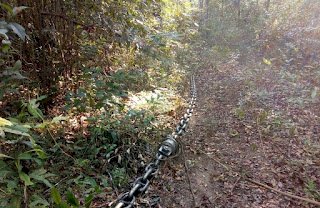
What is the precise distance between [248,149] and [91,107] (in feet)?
7.50

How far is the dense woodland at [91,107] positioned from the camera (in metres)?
2.08

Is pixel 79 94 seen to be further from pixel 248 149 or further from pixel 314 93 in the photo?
pixel 314 93

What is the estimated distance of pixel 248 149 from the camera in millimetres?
4105

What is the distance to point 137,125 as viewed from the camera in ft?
12.0

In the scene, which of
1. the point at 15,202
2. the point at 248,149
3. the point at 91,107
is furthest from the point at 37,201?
the point at 248,149

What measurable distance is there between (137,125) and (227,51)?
8.05 m

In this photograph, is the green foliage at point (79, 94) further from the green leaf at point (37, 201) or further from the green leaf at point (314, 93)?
the green leaf at point (314, 93)

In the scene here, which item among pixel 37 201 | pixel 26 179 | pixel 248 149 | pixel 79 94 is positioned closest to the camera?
pixel 26 179

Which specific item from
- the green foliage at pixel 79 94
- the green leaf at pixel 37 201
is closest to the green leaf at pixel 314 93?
the green foliage at pixel 79 94

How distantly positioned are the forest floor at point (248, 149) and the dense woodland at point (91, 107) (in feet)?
0.13

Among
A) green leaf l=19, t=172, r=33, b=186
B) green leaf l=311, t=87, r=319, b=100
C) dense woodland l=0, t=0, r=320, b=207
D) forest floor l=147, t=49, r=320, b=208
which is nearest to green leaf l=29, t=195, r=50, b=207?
dense woodland l=0, t=0, r=320, b=207

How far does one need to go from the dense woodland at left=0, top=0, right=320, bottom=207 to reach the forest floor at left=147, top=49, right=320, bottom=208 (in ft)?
0.13

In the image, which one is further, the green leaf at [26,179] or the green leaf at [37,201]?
the green leaf at [37,201]

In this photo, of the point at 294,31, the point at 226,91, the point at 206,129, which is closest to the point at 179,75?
the point at 226,91
